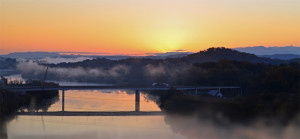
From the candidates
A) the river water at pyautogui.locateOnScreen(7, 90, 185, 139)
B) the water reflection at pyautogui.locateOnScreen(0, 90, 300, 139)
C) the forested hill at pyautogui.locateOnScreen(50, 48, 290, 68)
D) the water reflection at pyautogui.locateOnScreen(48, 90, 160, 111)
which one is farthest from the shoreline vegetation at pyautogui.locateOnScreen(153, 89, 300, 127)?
the forested hill at pyautogui.locateOnScreen(50, 48, 290, 68)

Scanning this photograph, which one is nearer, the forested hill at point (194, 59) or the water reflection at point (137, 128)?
the water reflection at point (137, 128)

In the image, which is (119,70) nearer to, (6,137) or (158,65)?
(158,65)

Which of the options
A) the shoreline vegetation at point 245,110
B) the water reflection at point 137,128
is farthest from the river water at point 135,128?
the shoreline vegetation at point 245,110

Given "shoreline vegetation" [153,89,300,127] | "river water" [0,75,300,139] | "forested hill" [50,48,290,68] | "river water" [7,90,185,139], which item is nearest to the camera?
"river water" [0,75,300,139]

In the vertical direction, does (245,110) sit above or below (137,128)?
above

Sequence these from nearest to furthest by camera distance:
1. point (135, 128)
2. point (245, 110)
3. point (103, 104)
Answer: point (245, 110), point (135, 128), point (103, 104)

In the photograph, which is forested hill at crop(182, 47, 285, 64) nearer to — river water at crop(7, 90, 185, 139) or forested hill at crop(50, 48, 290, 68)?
forested hill at crop(50, 48, 290, 68)

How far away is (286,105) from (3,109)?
9907mm

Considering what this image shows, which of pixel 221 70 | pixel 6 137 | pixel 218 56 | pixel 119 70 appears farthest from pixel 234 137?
pixel 218 56

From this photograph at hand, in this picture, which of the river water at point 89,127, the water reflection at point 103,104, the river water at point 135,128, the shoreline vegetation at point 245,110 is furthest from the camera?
the water reflection at point 103,104

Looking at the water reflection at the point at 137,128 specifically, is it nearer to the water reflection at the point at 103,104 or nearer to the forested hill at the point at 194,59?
the water reflection at the point at 103,104

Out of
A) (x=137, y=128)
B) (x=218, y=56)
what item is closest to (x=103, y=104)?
(x=137, y=128)

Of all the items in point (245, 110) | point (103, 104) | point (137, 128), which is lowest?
point (103, 104)

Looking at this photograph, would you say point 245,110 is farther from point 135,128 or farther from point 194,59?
point 194,59
